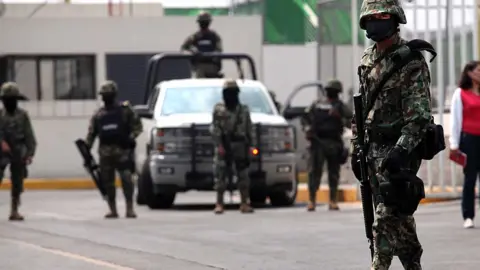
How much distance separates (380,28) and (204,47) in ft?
53.9

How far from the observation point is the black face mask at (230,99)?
21.7 meters

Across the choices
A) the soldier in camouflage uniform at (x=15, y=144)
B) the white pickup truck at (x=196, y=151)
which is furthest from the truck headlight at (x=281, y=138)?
the soldier in camouflage uniform at (x=15, y=144)

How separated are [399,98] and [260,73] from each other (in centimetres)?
2660

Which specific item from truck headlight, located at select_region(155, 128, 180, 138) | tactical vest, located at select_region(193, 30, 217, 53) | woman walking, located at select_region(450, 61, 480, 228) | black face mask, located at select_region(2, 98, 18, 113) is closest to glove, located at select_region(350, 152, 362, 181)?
woman walking, located at select_region(450, 61, 480, 228)

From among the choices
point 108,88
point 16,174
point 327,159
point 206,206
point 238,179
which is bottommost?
point 206,206

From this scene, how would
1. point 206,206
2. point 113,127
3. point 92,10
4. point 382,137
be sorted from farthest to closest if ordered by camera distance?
point 92,10 < point 206,206 < point 113,127 < point 382,137

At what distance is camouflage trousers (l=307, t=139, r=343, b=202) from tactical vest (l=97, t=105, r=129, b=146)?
264 centimetres

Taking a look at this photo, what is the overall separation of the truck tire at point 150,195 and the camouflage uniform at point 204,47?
2439 mm

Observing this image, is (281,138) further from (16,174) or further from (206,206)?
(16,174)

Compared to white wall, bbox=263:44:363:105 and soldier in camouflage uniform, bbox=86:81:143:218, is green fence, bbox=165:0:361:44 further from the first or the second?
soldier in camouflage uniform, bbox=86:81:143:218

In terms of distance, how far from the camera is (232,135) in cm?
2178

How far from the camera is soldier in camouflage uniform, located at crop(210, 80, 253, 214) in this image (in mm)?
21719

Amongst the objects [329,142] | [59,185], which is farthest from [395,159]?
[59,185]

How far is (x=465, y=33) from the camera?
21.1 metres
